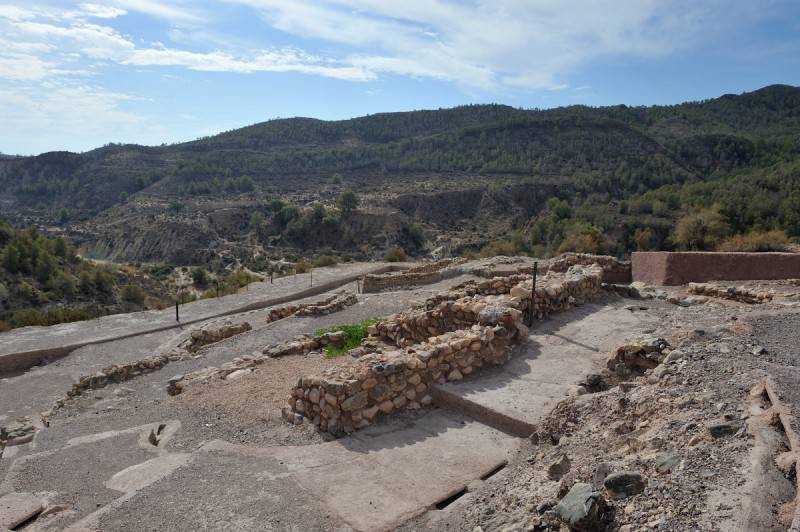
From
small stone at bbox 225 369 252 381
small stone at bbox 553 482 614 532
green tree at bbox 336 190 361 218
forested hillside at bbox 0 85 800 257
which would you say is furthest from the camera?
green tree at bbox 336 190 361 218

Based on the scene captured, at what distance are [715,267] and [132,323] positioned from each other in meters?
16.8

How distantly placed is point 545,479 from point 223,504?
104 inches

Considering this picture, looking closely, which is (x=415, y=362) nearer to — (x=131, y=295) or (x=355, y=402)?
(x=355, y=402)

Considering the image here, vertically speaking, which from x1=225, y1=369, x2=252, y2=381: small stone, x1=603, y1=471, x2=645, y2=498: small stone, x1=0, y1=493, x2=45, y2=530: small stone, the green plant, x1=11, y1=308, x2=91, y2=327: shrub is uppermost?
x1=603, y1=471, x2=645, y2=498: small stone

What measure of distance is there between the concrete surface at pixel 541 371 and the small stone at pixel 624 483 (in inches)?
82.6

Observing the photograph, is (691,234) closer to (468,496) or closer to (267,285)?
(267,285)

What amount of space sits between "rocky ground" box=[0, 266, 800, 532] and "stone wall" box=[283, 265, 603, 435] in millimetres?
232

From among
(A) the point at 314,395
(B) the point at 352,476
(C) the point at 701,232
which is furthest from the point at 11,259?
(C) the point at 701,232

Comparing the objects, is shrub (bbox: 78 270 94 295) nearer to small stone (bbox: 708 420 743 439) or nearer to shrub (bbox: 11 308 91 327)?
shrub (bbox: 11 308 91 327)

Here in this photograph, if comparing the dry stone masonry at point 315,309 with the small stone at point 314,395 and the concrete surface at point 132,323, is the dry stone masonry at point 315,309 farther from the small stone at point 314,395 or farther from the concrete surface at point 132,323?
the small stone at point 314,395

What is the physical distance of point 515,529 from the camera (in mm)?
3582

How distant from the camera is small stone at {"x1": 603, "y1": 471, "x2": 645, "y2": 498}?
11.2ft

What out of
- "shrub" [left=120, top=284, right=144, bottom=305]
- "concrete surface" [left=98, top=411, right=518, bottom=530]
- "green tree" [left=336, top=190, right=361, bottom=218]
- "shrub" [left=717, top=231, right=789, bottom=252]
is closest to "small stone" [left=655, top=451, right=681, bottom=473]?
"concrete surface" [left=98, top=411, right=518, bottom=530]

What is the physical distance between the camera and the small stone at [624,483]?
343 cm
